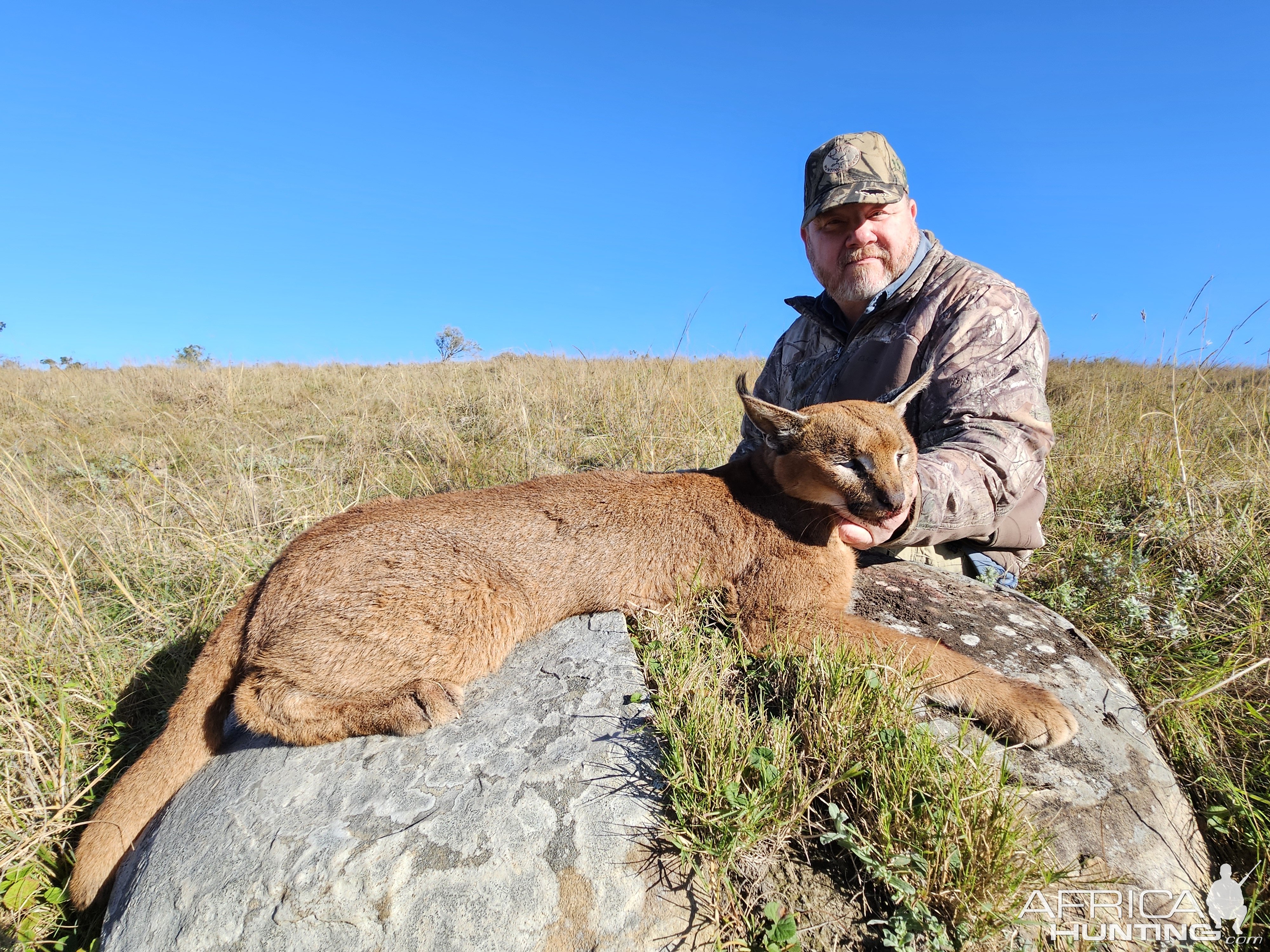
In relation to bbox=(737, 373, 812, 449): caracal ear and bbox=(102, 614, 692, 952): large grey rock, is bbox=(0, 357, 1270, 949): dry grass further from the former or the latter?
bbox=(737, 373, 812, 449): caracal ear

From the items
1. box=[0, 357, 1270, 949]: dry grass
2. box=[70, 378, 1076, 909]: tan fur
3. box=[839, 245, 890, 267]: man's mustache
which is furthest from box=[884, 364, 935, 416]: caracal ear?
box=[0, 357, 1270, 949]: dry grass

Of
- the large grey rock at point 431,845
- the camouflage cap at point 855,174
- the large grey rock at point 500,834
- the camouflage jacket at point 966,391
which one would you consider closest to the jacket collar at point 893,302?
the camouflage jacket at point 966,391

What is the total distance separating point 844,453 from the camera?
354 centimetres

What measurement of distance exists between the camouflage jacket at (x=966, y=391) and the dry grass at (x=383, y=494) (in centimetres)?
83

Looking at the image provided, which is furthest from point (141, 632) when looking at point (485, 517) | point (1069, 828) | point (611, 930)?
point (1069, 828)

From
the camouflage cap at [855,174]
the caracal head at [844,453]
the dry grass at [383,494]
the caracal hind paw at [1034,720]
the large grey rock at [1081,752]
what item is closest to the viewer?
the large grey rock at [1081,752]

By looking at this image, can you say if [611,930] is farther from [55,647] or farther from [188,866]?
[55,647]

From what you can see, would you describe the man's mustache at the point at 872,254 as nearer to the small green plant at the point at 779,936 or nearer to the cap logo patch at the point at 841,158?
the cap logo patch at the point at 841,158

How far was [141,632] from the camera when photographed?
4512 mm

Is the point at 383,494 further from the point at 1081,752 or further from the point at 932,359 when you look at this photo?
the point at 1081,752

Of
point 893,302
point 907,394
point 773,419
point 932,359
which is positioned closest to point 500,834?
point 773,419

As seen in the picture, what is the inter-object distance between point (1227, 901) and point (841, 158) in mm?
4917

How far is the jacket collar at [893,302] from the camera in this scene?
15.9ft

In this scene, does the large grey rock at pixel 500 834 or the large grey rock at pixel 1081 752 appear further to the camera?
the large grey rock at pixel 1081 752
